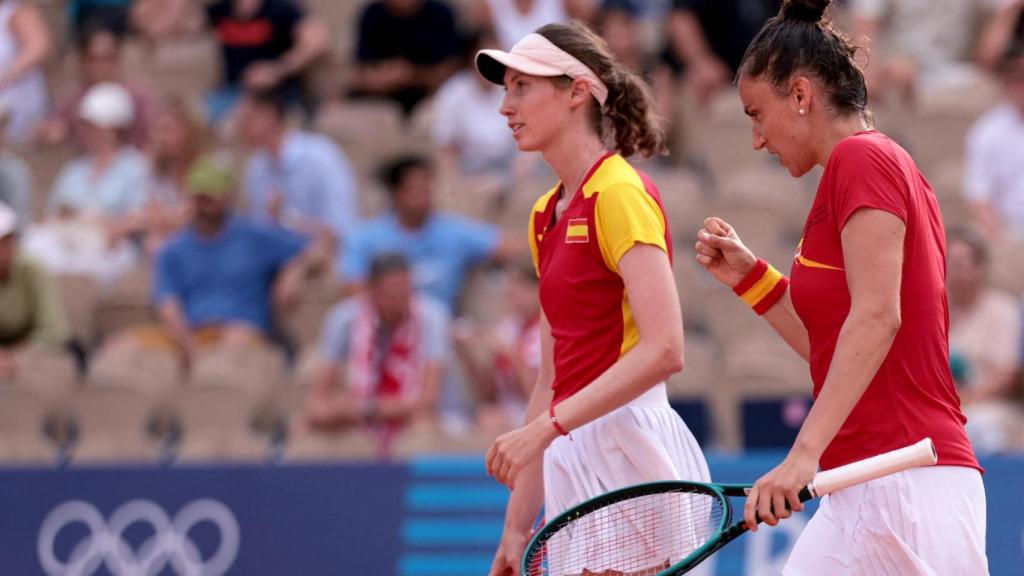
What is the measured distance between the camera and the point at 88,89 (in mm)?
11094

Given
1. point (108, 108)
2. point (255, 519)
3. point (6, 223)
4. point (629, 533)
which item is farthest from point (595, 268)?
point (108, 108)

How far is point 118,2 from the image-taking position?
11961 millimetres

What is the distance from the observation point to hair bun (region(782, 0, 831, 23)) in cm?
333

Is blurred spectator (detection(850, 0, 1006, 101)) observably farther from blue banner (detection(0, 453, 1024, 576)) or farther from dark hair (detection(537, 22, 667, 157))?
dark hair (detection(537, 22, 667, 157))

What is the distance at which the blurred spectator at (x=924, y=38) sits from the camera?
988cm

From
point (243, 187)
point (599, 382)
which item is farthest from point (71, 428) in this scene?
point (599, 382)

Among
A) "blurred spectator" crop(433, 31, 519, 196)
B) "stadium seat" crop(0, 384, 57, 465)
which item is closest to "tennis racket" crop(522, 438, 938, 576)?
"stadium seat" crop(0, 384, 57, 465)

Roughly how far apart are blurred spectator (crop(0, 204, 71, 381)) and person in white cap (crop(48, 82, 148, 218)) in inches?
46.8

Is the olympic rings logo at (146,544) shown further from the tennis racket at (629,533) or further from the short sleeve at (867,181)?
the short sleeve at (867,181)

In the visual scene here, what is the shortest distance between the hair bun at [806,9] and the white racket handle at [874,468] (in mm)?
921

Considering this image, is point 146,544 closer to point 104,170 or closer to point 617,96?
point 104,170

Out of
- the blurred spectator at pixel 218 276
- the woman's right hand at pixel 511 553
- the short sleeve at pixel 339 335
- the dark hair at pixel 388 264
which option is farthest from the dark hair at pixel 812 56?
the blurred spectator at pixel 218 276

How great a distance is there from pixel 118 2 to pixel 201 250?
3684 millimetres

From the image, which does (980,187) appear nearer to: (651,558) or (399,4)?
(399,4)
